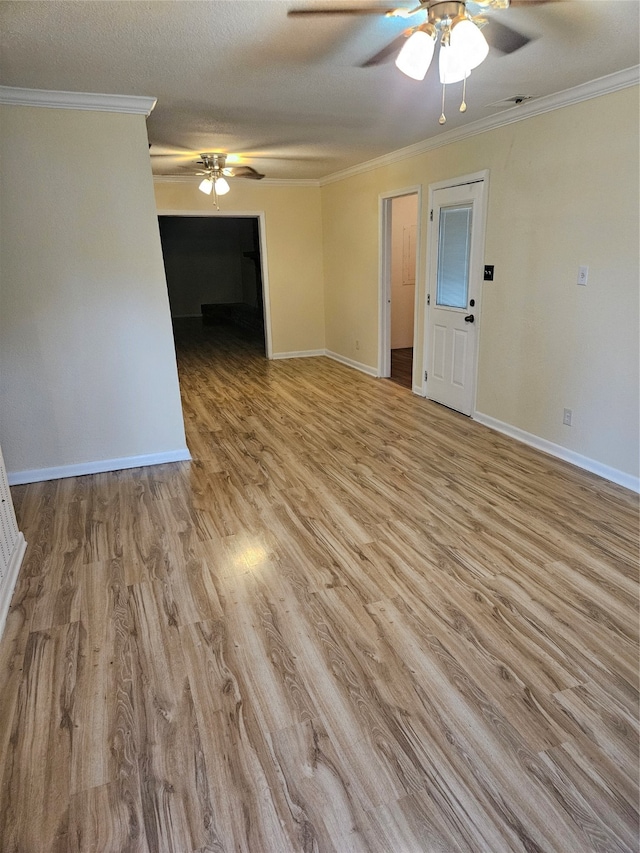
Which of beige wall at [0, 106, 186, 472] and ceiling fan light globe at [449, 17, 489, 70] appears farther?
beige wall at [0, 106, 186, 472]

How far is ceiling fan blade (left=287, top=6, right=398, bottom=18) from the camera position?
1972mm

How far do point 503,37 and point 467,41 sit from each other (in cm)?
54

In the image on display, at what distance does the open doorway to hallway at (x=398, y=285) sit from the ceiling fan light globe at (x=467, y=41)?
372cm

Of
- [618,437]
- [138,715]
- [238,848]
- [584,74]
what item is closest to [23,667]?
[138,715]

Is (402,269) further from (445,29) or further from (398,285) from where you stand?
(445,29)

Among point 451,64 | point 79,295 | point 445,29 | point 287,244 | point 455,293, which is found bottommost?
point 455,293

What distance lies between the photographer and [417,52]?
6.41ft

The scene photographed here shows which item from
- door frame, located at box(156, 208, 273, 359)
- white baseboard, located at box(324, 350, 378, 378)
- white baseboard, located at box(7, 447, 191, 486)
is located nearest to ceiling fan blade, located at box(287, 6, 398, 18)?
white baseboard, located at box(7, 447, 191, 486)

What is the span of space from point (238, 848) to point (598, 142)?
3879 millimetres

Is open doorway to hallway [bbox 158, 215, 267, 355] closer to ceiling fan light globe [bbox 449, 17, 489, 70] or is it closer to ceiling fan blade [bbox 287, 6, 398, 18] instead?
ceiling fan blade [bbox 287, 6, 398, 18]

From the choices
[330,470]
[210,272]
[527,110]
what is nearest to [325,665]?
[330,470]

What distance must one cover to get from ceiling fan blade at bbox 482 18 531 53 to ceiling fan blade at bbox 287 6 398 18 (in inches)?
18.1

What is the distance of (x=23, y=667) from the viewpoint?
6.18 feet

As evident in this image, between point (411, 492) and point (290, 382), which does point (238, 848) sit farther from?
point (290, 382)
